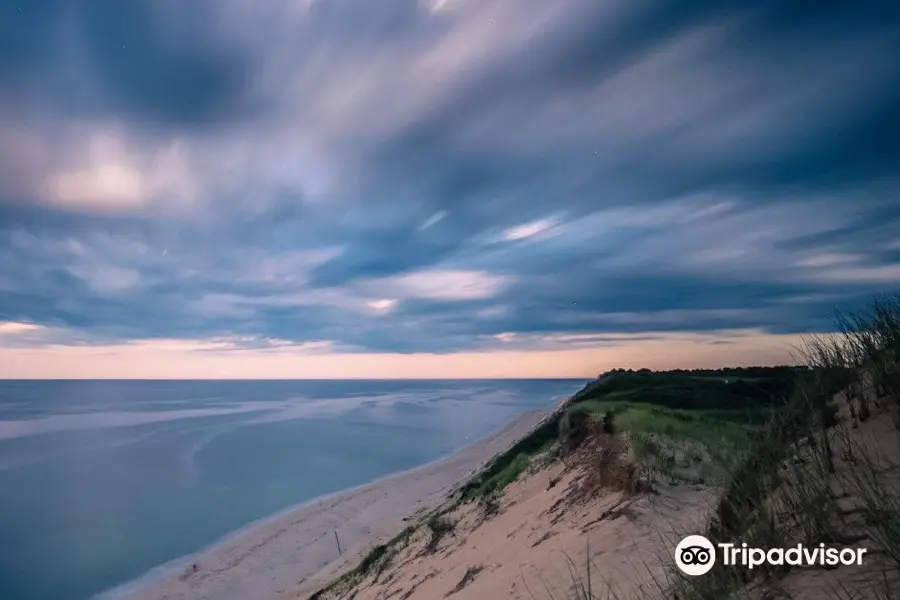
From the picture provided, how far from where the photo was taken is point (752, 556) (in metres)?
3.96

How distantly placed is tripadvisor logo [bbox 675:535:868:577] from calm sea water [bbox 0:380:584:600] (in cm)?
2174

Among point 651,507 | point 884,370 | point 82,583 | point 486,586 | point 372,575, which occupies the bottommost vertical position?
point 82,583

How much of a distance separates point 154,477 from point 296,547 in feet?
71.7

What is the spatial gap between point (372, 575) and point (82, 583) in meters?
13.2

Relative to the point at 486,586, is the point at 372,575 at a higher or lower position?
lower

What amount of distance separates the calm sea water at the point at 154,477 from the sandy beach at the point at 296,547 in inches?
85.7

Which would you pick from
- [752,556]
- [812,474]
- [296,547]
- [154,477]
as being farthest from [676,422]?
[154,477]

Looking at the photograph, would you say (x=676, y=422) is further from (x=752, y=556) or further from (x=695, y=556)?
(x=752, y=556)

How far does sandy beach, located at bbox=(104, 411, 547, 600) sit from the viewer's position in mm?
18078

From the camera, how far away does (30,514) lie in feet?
93.8

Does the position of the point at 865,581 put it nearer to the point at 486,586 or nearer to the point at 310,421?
the point at 486,586

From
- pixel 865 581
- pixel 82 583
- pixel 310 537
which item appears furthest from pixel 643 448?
pixel 82 583

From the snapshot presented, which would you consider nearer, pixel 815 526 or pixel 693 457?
pixel 815 526

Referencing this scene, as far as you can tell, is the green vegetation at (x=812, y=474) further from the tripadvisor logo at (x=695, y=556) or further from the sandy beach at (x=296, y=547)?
the sandy beach at (x=296, y=547)
